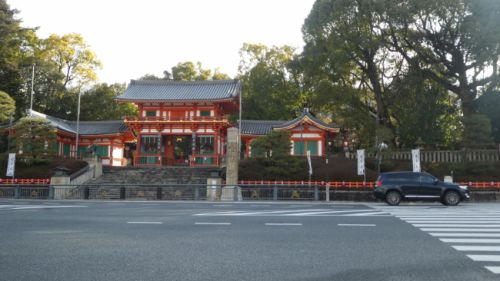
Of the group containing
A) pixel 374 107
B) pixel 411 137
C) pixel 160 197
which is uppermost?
pixel 374 107

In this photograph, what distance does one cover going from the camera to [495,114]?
32906 mm

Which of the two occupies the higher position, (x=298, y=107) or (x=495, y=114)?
(x=298, y=107)

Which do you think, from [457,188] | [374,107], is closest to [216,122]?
[374,107]

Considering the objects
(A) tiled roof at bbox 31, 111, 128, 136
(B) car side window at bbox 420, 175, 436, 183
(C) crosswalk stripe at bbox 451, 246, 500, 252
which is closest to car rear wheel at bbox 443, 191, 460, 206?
(B) car side window at bbox 420, 175, 436, 183

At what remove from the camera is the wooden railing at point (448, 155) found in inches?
1158

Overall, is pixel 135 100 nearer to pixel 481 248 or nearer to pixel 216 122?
pixel 216 122

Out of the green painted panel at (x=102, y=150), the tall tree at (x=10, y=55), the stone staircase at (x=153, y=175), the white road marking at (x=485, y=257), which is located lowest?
the white road marking at (x=485, y=257)

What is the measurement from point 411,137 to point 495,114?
22.2 ft

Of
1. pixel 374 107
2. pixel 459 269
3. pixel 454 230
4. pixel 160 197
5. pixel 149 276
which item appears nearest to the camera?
pixel 149 276

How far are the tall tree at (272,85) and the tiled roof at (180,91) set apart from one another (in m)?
5.33

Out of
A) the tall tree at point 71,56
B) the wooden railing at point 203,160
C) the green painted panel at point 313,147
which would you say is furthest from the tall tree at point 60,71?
the green painted panel at point 313,147

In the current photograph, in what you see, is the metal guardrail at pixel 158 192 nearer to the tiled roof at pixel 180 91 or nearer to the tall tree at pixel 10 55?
the tiled roof at pixel 180 91

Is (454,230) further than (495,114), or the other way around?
(495,114)

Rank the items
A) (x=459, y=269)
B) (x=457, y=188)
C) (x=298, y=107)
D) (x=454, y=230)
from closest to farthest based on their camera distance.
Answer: (x=459, y=269), (x=454, y=230), (x=457, y=188), (x=298, y=107)
